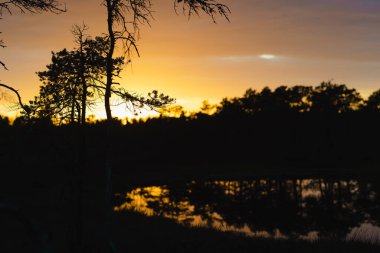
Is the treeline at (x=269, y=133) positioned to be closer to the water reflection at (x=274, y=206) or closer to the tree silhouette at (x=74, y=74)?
the water reflection at (x=274, y=206)

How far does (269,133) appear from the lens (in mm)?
98938

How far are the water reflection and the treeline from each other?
3256 centimetres

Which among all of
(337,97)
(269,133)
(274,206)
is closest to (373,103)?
(337,97)

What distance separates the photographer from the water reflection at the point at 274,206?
27.6 m

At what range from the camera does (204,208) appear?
127ft

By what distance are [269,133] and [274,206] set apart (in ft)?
205

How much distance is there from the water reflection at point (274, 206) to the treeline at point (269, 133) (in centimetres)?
3256

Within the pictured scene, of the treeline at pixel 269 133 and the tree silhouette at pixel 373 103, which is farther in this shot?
the tree silhouette at pixel 373 103

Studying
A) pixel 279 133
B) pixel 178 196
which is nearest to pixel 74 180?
pixel 178 196

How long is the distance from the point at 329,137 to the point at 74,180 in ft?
276

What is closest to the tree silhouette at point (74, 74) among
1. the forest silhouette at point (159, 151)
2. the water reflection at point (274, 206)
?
the forest silhouette at point (159, 151)

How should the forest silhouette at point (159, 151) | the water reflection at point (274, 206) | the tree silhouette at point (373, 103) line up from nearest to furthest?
the forest silhouette at point (159, 151)
the water reflection at point (274, 206)
the tree silhouette at point (373, 103)

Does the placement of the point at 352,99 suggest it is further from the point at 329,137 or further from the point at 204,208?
the point at 204,208

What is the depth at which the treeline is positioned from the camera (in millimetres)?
91438
